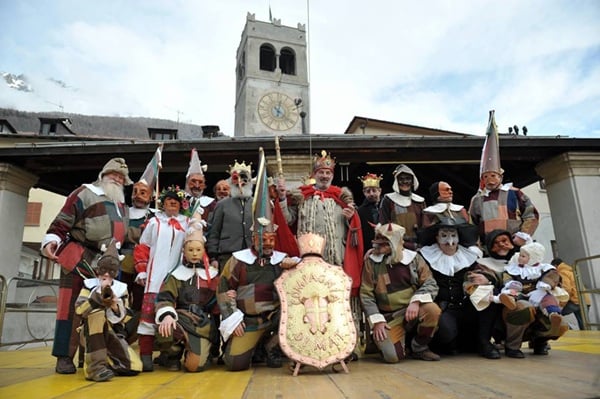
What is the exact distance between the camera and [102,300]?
275 centimetres

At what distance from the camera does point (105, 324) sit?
2.77 metres

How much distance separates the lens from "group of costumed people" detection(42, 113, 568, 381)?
→ 3053 millimetres

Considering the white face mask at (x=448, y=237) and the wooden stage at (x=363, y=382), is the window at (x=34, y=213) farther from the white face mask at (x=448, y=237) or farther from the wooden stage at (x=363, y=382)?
the white face mask at (x=448, y=237)

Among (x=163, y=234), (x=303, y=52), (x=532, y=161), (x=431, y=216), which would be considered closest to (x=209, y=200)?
(x=163, y=234)

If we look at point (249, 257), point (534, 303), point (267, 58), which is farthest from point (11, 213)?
point (267, 58)

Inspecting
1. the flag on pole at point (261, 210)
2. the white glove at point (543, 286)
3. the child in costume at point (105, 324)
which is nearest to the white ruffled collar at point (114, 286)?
the child in costume at point (105, 324)

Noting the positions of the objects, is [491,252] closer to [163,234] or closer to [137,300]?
[163,234]

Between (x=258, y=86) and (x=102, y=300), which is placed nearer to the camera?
(x=102, y=300)

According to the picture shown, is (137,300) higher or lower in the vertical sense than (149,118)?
lower

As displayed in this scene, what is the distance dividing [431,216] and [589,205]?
17.8ft

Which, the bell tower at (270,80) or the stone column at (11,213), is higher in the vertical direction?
the bell tower at (270,80)

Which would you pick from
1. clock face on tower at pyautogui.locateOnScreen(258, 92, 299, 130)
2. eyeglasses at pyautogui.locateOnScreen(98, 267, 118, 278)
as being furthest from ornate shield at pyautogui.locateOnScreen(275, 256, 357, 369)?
clock face on tower at pyautogui.locateOnScreen(258, 92, 299, 130)

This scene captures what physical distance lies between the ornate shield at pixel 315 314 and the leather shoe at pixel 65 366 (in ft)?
5.48

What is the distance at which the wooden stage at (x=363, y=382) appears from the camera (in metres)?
1.98
